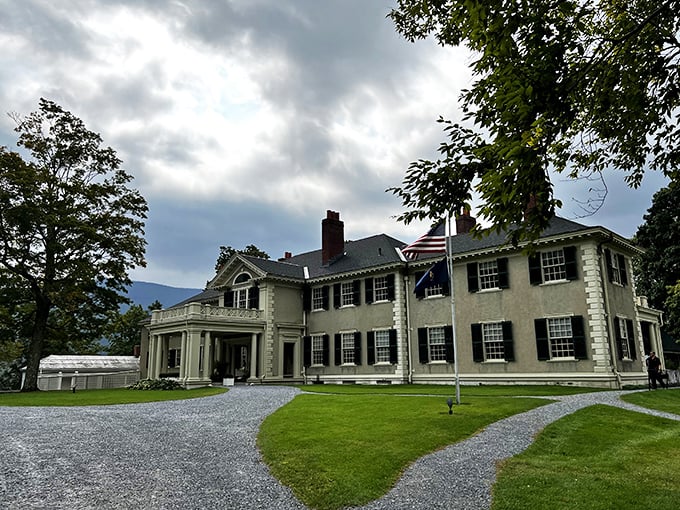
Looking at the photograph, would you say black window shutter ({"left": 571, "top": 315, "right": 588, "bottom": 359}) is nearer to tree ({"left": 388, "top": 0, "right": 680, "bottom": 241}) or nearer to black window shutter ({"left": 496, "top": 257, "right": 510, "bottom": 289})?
black window shutter ({"left": 496, "top": 257, "right": 510, "bottom": 289})

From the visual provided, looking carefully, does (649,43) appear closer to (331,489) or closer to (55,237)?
(331,489)

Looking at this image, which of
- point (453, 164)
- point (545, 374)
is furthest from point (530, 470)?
point (545, 374)

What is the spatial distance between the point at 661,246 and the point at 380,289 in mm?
22229

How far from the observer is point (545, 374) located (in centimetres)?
2247

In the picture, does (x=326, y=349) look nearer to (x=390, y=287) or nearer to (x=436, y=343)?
(x=390, y=287)

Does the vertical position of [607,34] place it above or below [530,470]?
above

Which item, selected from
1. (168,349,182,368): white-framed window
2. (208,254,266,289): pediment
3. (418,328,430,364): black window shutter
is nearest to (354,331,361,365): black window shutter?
(418,328,430,364): black window shutter

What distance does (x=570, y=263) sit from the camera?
22.3 m

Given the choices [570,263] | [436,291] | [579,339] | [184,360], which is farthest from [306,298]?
[579,339]

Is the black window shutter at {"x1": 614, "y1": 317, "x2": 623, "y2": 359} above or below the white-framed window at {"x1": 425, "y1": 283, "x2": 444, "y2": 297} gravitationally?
below

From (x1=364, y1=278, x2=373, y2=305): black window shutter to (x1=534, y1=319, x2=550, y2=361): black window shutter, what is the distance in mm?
9438

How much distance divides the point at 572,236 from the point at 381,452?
53.3ft

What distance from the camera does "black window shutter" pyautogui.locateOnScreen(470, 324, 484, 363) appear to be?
81.1 feet

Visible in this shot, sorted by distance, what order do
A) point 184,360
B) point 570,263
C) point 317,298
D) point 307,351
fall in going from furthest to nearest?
point 317,298 < point 307,351 < point 184,360 < point 570,263
